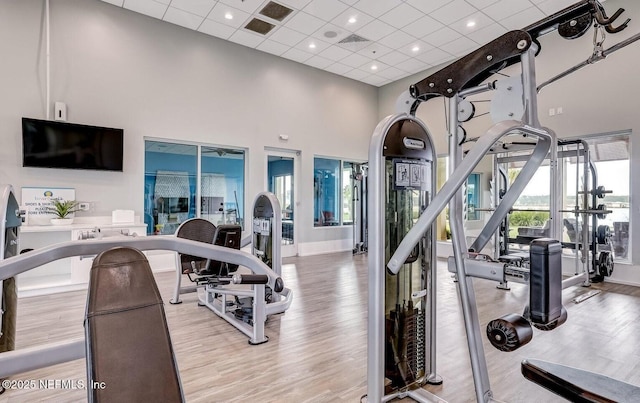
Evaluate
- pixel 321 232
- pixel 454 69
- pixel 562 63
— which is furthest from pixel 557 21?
pixel 321 232

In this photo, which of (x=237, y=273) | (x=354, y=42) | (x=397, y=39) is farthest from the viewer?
(x=354, y=42)

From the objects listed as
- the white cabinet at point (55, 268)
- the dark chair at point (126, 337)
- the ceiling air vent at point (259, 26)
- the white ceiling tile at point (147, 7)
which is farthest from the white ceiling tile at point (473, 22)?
the dark chair at point (126, 337)

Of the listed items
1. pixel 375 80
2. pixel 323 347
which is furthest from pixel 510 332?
pixel 375 80

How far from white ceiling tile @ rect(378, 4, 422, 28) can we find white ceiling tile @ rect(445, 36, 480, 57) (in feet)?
4.11

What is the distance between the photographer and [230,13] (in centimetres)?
550

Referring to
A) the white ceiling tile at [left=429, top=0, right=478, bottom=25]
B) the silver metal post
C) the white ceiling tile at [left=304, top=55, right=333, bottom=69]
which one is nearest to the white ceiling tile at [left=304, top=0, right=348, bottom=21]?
the white ceiling tile at [left=429, top=0, right=478, bottom=25]

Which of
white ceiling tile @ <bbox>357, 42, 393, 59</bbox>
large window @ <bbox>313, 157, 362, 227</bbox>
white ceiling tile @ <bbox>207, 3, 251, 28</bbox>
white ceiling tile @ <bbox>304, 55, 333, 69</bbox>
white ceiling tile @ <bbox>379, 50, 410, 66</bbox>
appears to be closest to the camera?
white ceiling tile @ <bbox>207, 3, 251, 28</bbox>

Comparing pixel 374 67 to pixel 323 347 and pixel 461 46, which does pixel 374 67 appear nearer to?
pixel 461 46

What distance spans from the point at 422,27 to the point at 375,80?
108 inches

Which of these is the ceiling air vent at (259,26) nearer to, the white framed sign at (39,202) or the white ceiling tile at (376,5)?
the white ceiling tile at (376,5)

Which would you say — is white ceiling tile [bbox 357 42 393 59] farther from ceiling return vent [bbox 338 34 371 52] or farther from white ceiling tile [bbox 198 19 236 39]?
white ceiling tile [bbox 198 19 236 39]

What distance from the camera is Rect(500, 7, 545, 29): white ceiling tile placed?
5.27 meters

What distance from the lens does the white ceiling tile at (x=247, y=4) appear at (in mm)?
5133

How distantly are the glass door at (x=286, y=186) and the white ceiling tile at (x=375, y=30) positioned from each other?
2833 mm
